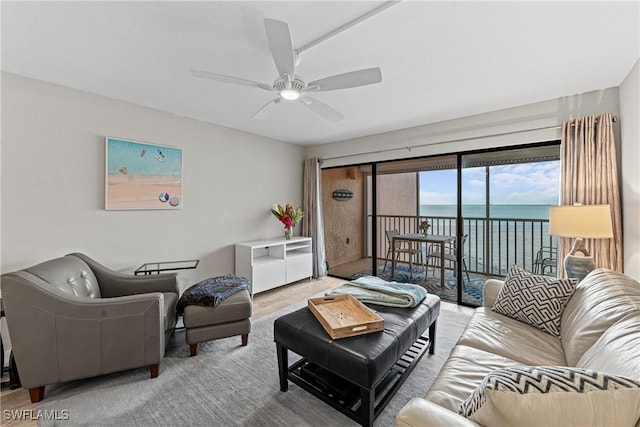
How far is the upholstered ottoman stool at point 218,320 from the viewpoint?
7.14ft

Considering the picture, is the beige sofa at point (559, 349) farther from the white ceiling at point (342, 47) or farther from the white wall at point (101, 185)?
the white wall at point (101, 185)

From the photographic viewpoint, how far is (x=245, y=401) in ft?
5.61

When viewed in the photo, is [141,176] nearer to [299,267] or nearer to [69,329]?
[69,329]

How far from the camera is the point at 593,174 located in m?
2.45

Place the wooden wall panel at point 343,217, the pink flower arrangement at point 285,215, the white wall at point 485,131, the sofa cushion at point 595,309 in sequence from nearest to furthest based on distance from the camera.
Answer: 1. the sofa cushion at point 595,309
2. the white wall at point 485,131
3. the pink flower arrangement at point 285,215
4. the wooden wall panel at point 343,217

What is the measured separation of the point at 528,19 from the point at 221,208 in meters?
3.52

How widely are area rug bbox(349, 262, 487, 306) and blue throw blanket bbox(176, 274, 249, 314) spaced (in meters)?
2.51

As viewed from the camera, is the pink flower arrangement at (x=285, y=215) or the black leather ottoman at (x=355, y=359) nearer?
the black leather ottoman at (x=355, y=359)

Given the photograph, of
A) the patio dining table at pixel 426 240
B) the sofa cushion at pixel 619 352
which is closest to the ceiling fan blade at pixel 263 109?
the sofa cushion at pixel 619 352

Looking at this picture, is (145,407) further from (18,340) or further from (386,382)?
(386,382)

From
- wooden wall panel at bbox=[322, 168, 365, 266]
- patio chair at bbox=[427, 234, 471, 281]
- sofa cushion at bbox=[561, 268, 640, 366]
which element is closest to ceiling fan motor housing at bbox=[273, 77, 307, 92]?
sofa cushion at bbox=[561, 268, 640, 366]

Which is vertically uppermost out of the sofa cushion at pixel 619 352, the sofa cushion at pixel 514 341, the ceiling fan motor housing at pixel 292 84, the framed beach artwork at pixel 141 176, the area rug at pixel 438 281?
the ceiling fan motor housing at pixel 292 84

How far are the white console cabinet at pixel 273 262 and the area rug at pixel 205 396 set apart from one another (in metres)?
1.41

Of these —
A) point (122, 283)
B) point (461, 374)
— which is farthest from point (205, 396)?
point (461, 374)
